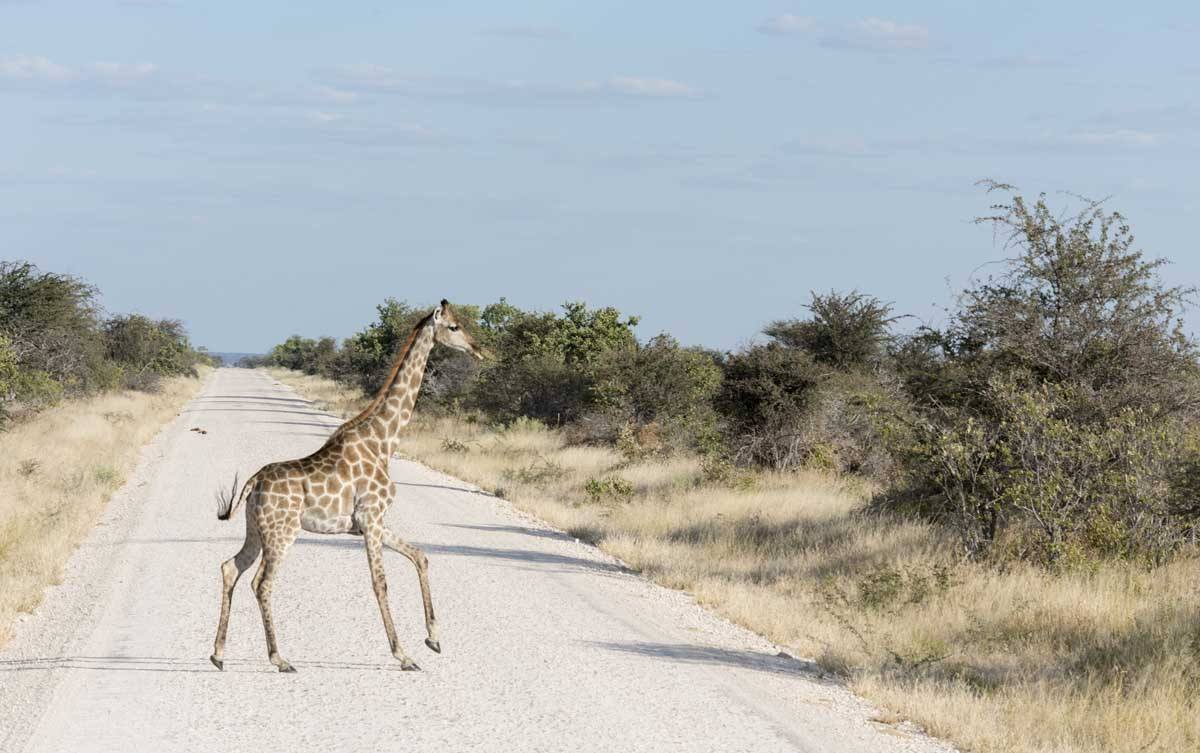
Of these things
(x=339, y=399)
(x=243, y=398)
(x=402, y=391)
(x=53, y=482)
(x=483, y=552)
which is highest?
(x=402, y=391)

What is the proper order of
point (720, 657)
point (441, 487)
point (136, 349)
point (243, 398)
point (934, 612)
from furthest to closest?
point (136, 349), point (243, 398), point (441, 487), point (934, 612), point (720, 657)

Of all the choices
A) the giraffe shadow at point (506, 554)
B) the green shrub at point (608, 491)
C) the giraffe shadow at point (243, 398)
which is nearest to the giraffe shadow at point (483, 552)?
→ the giraffe shadow at point (506, 554)

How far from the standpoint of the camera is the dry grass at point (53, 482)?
45.1 feet

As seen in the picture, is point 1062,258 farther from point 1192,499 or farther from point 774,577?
point 774,577

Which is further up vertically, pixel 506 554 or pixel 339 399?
pixel 506 554

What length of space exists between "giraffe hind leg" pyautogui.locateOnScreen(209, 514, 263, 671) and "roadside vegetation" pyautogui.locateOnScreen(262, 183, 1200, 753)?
275 cm

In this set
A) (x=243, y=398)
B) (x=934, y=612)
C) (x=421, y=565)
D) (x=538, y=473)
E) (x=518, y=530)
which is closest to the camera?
(x=421, y=565)

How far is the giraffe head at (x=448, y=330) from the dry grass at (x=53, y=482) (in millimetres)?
4402

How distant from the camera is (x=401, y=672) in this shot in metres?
9.42

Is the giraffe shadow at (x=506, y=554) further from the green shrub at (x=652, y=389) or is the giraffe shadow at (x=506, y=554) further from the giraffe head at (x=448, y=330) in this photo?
the green shrub at (x=652, y=389)

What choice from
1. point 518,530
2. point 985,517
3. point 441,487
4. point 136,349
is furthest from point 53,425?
point 136,349

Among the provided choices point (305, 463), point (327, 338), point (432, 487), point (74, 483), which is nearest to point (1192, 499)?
point (305, 463)

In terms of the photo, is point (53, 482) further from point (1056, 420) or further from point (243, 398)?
point (243, 398)

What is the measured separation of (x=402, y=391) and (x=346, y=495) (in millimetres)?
996
